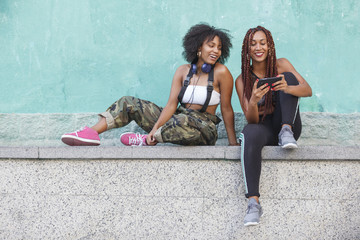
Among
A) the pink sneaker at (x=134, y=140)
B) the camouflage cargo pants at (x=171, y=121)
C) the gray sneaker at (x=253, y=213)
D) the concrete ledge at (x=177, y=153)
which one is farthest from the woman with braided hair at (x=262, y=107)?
the pink sneaker at (x=134, y=140)

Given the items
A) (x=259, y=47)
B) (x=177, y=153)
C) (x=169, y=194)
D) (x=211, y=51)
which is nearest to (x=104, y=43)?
(x=211, y=51)

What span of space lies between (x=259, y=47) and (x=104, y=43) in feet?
5.75

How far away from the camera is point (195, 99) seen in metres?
4.07

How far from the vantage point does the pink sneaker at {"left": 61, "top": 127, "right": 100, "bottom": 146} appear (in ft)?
12.0

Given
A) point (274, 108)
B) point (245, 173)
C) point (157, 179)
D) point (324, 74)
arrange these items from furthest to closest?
1. point (324, 74)
2. point (274, 108)
3. point (157, 179)
4. point (245, 173)

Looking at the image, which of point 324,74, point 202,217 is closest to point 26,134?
point 202,217

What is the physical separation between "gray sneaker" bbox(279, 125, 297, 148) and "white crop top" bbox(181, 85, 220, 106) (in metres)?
0.76

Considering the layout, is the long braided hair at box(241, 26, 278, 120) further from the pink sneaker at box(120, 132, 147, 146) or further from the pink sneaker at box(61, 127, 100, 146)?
the pink sneaker at box(61, 127, 100, 146)

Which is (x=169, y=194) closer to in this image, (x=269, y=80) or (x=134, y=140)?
(x=134, y=140)

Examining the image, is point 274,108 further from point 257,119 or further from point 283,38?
point 283,38

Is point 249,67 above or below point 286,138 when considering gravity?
above

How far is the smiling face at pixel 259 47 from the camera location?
3904 mm

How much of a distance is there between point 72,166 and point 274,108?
5.78ft

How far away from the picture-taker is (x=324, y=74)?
461 centimetres
